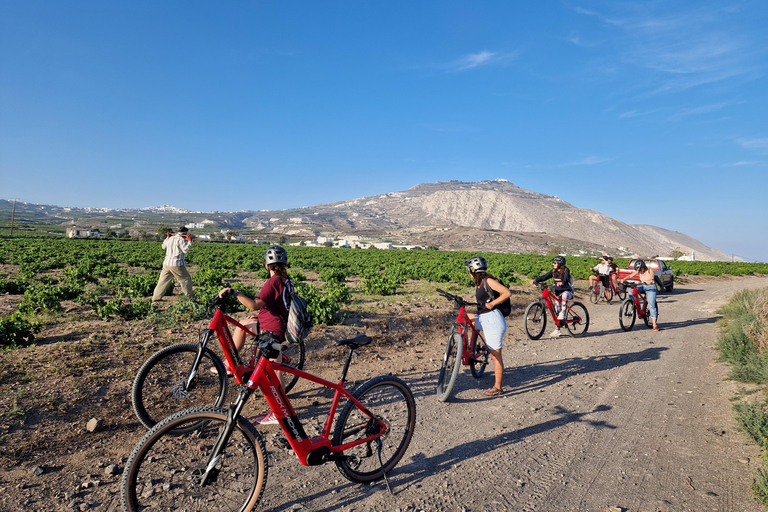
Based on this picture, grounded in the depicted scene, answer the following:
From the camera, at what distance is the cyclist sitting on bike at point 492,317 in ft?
20.7

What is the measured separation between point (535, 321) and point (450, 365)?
5.04 meters

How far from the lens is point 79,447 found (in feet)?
14.5

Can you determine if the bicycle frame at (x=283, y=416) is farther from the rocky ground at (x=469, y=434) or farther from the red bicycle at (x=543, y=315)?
the red bicycle at (x=543, y=315)

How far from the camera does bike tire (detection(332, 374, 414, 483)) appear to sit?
378 cm

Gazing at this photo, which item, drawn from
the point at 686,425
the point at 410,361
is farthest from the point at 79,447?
the point at 686,425

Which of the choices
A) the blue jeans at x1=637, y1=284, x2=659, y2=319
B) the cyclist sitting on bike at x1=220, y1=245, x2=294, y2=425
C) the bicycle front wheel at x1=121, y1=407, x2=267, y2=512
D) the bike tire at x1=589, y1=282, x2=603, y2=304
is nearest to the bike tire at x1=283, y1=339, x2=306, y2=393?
the cyclist sitting on bike at x1=220, y1=245, x2=294, y2=425

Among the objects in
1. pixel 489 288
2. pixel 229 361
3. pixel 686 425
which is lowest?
pixel 686 425

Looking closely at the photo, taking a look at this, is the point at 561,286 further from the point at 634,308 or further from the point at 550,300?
the point at 634,308

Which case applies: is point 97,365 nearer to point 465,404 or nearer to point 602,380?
point 465,404

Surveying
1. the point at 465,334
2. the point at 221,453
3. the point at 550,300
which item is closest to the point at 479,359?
the point at 465,334

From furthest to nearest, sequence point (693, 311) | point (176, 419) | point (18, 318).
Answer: point (693, 311)
point (18, 318)
point (176, 419)

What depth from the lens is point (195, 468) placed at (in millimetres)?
3109

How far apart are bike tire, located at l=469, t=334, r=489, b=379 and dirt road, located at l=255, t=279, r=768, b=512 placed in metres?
0.19

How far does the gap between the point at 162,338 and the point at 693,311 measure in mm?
18384
